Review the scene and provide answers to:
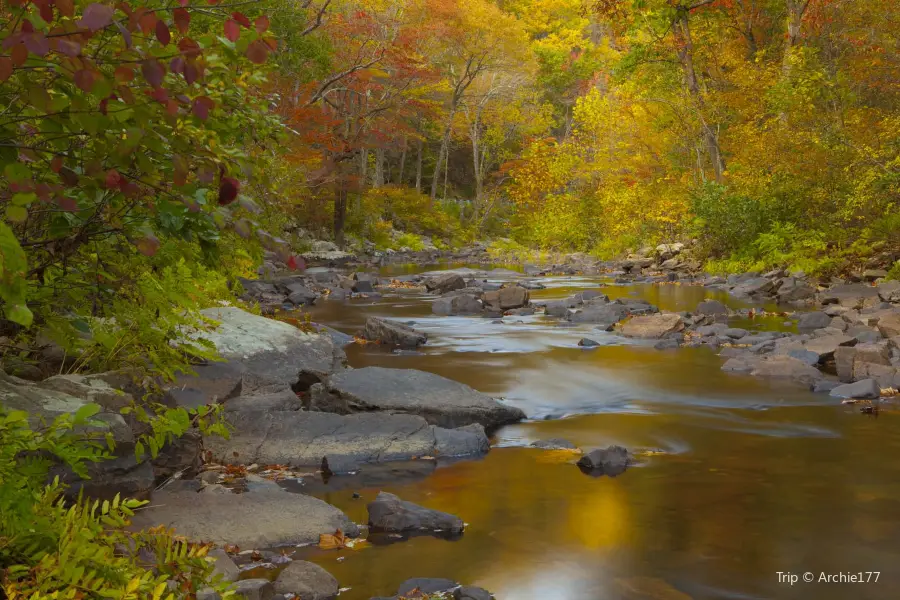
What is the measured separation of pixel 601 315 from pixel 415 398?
8753 millimetres

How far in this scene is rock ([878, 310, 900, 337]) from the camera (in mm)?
11249

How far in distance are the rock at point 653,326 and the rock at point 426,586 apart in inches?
375

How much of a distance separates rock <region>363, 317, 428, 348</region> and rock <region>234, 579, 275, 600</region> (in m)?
8.78

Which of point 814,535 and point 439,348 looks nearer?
point 814,535

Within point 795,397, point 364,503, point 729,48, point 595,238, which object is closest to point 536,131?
point 595,238

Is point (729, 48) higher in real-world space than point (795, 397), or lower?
higher

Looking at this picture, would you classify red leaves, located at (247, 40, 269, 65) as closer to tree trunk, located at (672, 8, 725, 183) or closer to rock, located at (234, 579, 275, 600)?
rock, located at (234, 579, 275, 600)

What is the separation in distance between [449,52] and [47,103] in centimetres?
3991

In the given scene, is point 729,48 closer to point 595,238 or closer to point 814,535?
point 595,238

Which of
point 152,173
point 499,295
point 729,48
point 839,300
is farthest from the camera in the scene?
point 729,48

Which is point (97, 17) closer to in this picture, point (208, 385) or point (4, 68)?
point (4, 68)

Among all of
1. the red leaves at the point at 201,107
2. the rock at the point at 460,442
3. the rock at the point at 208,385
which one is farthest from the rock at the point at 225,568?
the rock at the point at 460,442

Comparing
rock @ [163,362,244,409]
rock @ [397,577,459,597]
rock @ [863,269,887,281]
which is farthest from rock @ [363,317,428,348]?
rock @ [863,269,887,281]

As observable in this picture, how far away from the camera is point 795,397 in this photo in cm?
879
